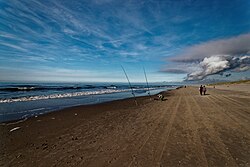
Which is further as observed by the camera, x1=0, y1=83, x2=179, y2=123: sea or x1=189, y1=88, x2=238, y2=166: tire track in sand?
x1=0, y1=83, x2=179, y2=123: sea

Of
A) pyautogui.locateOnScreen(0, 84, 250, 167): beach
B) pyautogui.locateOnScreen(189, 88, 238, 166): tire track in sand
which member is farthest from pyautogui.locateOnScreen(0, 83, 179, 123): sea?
pyautogui.locateOnScreen(189, 88, 238, 166): tire track in sand

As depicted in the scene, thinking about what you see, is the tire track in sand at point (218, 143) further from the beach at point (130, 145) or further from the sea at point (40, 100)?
the sea at point (40, 100)

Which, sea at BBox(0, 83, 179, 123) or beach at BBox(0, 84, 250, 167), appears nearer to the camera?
beach at BBox(0, 84, 250, 167)

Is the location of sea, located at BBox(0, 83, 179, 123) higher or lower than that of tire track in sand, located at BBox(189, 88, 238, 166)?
higher

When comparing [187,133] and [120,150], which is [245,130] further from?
[120,150]

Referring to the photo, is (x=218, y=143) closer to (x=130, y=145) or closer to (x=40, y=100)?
(x=130, y=145)

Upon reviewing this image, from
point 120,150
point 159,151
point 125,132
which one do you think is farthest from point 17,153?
point 159,151

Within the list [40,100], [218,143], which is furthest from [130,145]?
[40,100]

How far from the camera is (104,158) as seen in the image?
473 cm

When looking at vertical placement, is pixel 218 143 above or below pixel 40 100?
below

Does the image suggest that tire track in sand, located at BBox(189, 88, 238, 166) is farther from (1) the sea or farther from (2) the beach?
(1) the sea

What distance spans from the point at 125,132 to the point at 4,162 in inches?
172

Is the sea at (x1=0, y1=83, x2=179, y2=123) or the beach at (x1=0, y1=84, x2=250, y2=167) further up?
the sea at (x1=0, y1=83, x2=179, y2=123)

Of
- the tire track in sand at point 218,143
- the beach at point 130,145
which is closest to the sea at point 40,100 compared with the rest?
the beach at point 130,145
